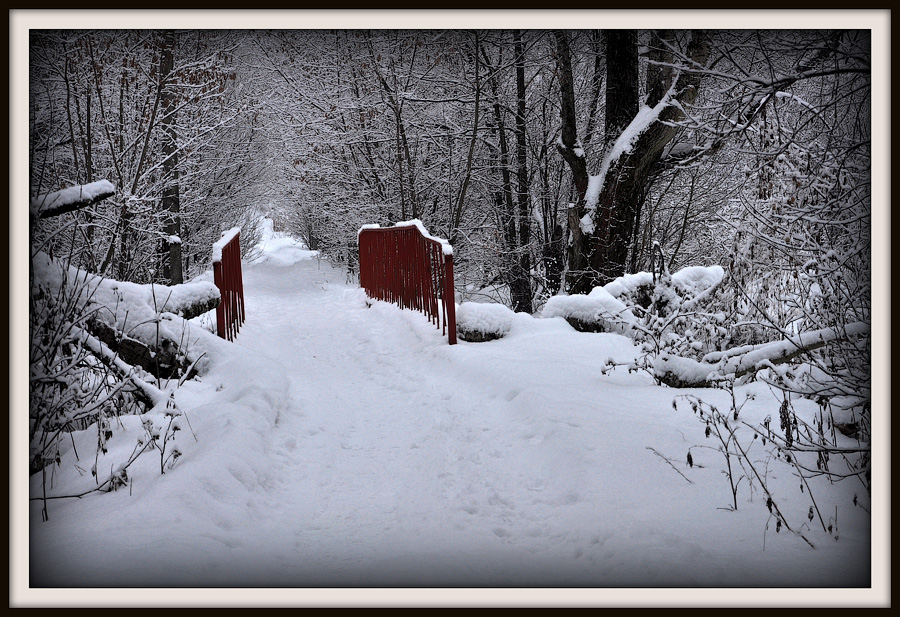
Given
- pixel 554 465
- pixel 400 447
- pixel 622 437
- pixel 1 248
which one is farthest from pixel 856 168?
pixel 1 248

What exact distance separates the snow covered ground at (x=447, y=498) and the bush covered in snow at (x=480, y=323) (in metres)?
1.18

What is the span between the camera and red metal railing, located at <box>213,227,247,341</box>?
6773 mm

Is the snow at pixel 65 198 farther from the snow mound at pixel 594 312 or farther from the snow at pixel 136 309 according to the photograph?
the snow mound at pixel 594 312

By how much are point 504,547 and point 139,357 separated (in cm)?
328

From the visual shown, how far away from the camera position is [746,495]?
2910mm

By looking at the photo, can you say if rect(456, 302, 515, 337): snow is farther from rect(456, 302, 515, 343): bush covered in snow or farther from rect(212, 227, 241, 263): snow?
rect(212, 227, 241, 263): snow

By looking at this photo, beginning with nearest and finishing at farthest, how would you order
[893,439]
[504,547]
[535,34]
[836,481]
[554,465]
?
[893,439] → [504,547] → [836,481] → [554,465] → [535,34]

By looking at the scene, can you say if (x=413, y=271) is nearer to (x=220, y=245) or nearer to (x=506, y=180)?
(x=220, y=245)

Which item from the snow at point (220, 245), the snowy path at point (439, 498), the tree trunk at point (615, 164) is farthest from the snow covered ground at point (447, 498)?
the tree trunk at point (615, 164)

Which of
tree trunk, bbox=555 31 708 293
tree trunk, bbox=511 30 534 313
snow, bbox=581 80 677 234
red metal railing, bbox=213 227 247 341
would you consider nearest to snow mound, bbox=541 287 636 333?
tree trunk, bbox=555 31 708 293

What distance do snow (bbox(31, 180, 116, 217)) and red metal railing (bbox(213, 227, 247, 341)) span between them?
370cm

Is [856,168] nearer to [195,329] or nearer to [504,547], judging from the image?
[504,547]

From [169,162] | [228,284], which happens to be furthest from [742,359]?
[169,162]

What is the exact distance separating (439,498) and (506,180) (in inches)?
409
